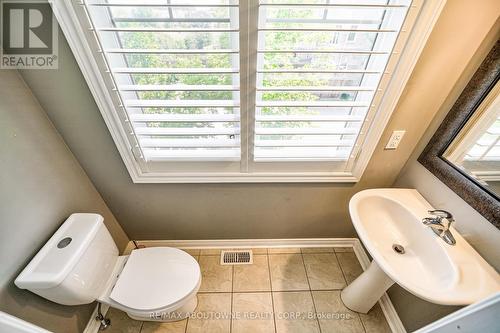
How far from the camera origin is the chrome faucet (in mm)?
870

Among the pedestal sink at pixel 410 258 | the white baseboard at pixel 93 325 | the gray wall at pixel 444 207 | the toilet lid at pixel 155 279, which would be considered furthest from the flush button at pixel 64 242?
the gray wall at pixel 444 207

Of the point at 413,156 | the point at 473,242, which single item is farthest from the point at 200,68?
the point at 473,242

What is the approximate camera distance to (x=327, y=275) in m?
1.54

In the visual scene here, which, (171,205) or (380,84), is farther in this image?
(171,205)

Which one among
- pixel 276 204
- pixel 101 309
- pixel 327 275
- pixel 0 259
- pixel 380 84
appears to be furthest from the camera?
pixel 327 275

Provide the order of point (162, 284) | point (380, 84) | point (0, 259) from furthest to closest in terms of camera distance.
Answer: point (162, 284) < point (380, 84) < point (0, 259)

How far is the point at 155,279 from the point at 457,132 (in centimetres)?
166

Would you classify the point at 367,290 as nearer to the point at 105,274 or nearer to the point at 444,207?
the point at 444,207

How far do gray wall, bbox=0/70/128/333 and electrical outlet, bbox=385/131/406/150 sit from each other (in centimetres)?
173

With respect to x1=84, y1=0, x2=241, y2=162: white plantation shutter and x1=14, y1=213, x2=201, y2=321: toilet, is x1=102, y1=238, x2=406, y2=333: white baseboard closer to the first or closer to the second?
x1=14, y1=213, x2=201, y2=321: toilet

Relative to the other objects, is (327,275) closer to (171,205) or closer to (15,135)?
(171,205)

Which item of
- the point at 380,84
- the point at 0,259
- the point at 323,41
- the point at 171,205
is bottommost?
the point at 171,205

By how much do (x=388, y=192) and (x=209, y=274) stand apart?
1.32m

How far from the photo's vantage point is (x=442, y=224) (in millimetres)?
885
